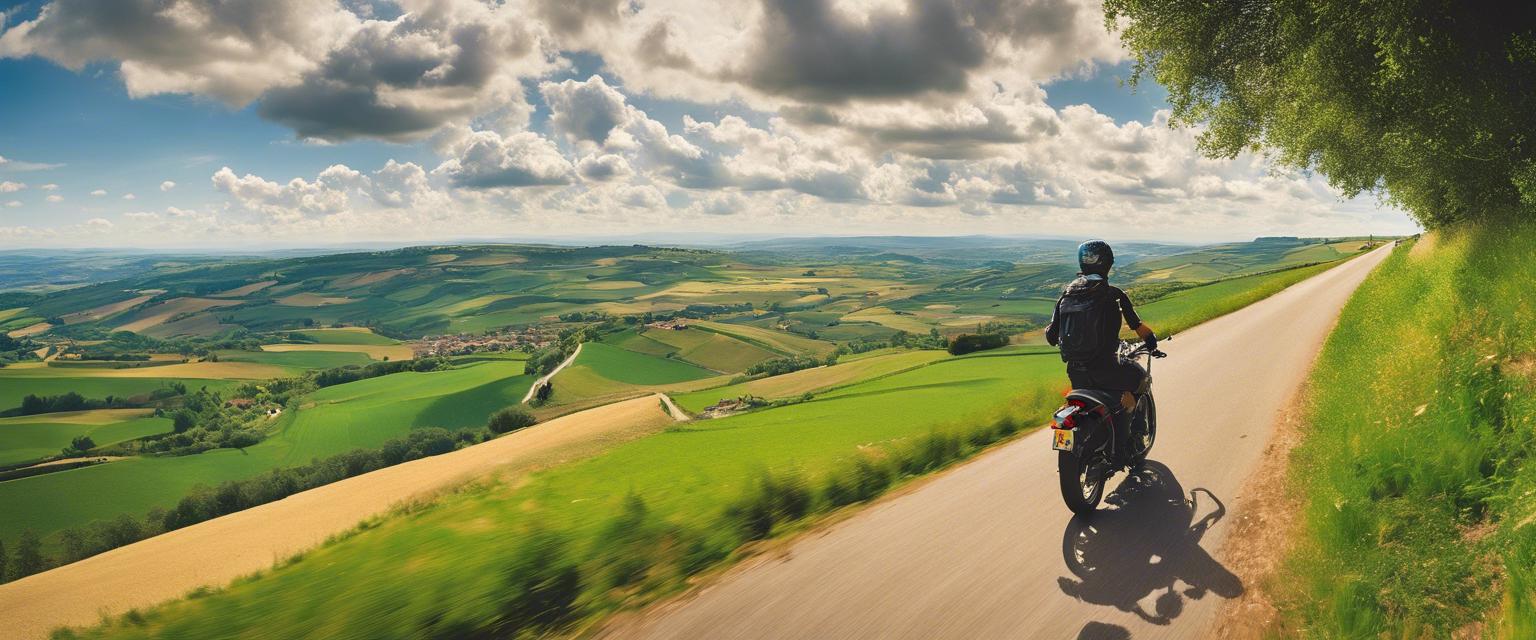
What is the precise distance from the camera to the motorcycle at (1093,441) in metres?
5.22

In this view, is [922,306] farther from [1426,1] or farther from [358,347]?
[1426,1]

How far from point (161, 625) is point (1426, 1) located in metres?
14.8

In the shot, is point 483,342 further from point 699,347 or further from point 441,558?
point 441,558

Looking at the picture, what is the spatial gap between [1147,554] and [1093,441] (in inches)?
41.4

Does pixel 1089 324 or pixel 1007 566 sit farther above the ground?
pixel 1089 324

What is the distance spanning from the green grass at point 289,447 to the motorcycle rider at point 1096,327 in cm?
5987

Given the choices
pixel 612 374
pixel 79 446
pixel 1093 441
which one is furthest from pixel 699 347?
pixel 1093 441

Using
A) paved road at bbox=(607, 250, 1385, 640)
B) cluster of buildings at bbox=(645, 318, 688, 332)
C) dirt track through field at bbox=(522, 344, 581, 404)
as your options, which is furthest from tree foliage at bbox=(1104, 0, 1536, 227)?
cluster of buildings at bbox=(645, 318, 688, 332)

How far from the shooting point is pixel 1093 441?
214 inches

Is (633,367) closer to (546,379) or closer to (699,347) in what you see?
(546,379)

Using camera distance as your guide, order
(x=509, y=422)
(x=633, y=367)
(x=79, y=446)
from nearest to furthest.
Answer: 1. (x=509, y=422)
2. (x=79, y=446)
3. (x=633, y=367)

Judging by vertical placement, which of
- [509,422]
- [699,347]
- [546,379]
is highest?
[509,422]

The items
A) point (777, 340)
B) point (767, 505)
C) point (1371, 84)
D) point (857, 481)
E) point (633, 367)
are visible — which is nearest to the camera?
point (767, 505)

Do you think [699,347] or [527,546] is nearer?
[527,546]
